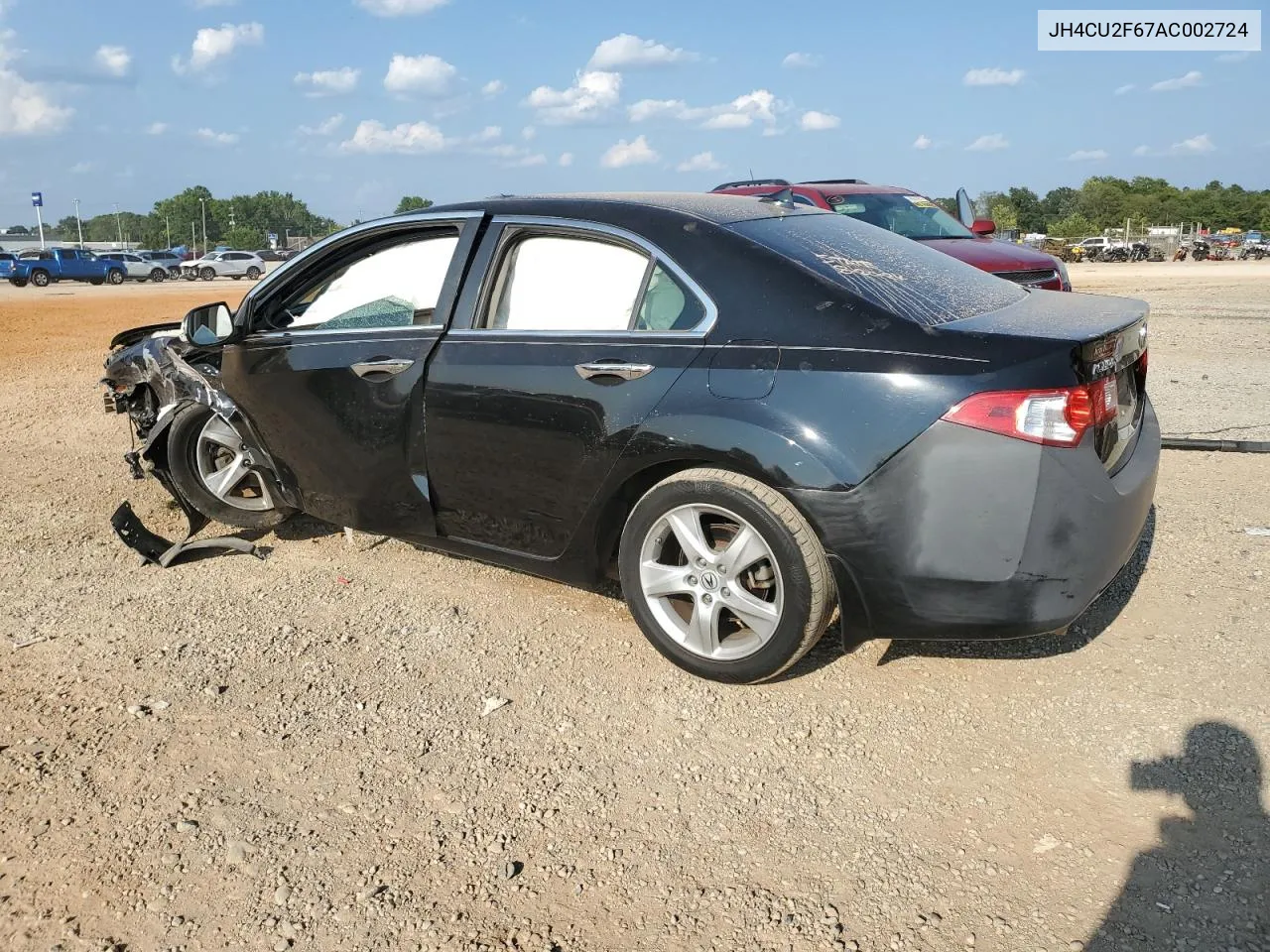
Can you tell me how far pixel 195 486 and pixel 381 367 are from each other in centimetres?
168

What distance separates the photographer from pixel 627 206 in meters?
3.79

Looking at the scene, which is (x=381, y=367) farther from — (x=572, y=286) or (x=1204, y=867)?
(x=1204, y=867)

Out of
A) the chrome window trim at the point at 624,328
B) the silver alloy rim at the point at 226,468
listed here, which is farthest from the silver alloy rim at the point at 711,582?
the silver alloy rim at the point at 226,468

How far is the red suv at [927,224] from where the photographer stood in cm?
931

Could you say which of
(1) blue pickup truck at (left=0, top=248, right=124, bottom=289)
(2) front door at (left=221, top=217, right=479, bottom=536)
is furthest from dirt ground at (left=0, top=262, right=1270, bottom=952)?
(1) blue pickup truck at (left=0, top=248, right=124, bottom=289)

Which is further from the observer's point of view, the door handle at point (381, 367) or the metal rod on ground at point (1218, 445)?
the metal rod on ground at point (1218, 445)

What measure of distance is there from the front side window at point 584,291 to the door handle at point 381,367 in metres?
0.38

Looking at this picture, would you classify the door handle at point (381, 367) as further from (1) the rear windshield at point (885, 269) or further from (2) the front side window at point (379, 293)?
(1) the rear windshield at point (885, 269)

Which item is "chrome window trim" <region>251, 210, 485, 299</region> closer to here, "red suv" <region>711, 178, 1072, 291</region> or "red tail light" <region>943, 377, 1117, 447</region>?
"red tail light" <region>943, 377, 1117, 447</region>

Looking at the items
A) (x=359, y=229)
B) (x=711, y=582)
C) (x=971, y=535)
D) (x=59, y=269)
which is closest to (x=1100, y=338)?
(x=971, y=535)

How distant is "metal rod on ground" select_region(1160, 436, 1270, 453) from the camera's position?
6.39m

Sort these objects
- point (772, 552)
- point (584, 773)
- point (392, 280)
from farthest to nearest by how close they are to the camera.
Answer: point (392, 280) < point (772, 552) < point (584, 773)

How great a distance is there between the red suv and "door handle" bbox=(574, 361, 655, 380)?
20.4 feet

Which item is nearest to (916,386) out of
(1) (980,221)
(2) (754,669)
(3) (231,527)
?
(2) (754,669)
